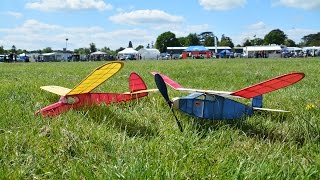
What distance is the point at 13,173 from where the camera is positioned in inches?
Result: 83.0

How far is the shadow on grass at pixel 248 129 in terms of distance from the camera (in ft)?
10.3

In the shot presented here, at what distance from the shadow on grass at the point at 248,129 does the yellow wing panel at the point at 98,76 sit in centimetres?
93

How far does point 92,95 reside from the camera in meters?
4.30

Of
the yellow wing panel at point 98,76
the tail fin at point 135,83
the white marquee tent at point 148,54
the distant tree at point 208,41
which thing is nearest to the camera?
the yellow wing panel at point 98,76

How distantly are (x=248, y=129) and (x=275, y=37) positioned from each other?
507 ft

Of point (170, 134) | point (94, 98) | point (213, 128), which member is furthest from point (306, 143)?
point (94, 98)

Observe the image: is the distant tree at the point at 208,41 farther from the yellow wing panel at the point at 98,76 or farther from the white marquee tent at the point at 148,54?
the yellow wing panel at the point at 98,76

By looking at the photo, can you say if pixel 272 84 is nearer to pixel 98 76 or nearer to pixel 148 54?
pixel 98 76

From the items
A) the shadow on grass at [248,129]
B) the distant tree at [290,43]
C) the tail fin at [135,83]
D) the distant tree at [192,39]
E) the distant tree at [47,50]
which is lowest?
the shadow on grass at [248,129]

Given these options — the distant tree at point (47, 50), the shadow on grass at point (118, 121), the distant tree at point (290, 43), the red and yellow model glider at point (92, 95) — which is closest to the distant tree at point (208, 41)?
the distant tree at point (290, 43)

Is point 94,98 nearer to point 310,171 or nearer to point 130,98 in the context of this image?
point 130,98

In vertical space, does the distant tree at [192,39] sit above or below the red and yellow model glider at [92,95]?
above

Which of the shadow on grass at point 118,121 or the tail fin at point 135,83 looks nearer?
the shadow on grass at point 118,121

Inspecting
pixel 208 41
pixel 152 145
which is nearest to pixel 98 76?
pixel 152 145
